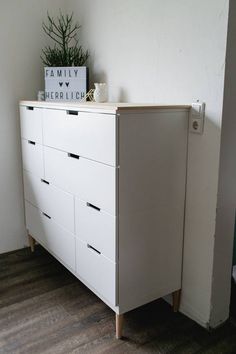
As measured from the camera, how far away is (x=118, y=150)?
5.10ft

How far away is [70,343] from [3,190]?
126cm


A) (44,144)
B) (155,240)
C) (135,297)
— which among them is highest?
(44,144)

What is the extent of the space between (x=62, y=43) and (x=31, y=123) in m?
0.65

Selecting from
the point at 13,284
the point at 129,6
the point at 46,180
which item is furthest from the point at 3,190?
the point at 129,6

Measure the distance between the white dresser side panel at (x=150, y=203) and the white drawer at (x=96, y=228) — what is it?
0.15 ft

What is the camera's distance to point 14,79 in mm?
2492

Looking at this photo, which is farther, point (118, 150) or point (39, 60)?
point (39, 60)

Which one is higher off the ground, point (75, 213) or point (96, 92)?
point (96, 92)

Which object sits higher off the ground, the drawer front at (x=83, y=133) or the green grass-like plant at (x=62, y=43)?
the green grass-like plant at (x=62, y=43)

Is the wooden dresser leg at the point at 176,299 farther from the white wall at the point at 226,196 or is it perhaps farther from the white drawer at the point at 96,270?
the white drawer at the point at 96,270

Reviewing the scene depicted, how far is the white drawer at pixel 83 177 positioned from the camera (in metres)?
1.64

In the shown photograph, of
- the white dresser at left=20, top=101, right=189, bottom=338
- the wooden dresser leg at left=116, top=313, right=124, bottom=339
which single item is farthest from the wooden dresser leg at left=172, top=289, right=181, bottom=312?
the wooden dresser leg at left=116, top=313, right=124, bottom=339

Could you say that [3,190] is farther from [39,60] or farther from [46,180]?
[39,60]

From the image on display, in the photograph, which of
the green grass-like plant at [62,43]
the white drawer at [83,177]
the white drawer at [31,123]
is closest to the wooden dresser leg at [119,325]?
the white drawer at [83,177]
